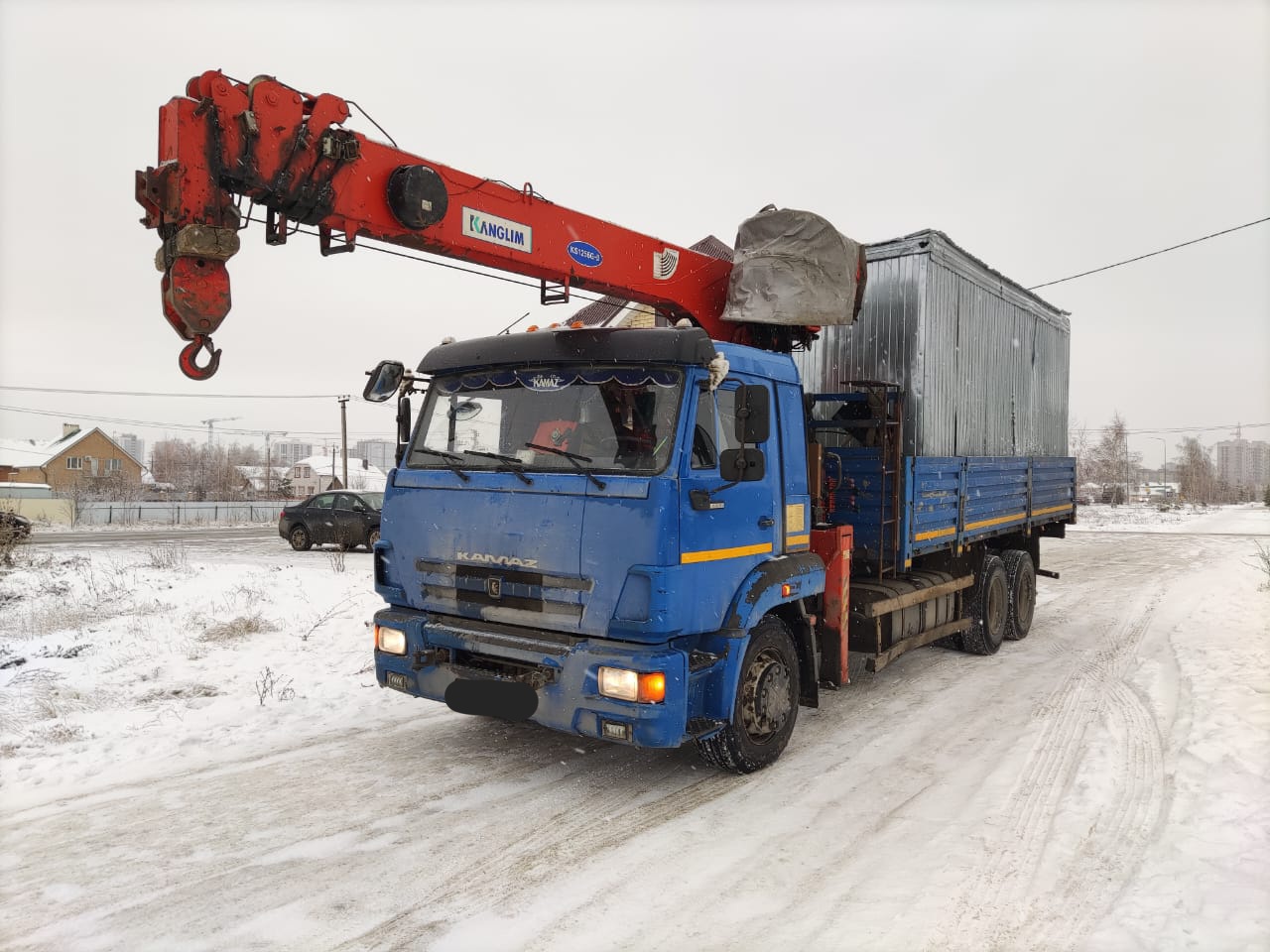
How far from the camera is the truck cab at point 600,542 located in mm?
4230

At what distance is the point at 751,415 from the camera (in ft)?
Result: 15.0

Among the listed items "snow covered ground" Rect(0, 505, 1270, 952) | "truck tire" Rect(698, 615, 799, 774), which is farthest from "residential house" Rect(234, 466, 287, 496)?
"truck tire" Rect(698, 615, 799, 774)

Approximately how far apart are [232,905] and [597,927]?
153 centimetres

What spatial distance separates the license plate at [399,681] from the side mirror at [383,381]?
69.8 inches

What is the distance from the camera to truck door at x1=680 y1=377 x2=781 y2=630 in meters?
4.36

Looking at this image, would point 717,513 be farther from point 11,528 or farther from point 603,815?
point 11,528

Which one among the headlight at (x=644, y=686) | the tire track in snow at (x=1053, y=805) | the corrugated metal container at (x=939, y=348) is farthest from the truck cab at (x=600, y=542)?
the corrugated metal container at (x=939, y=348)

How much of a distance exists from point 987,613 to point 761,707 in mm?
4681

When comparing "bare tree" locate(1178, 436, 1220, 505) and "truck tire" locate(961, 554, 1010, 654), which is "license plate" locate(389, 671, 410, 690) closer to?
"truck tire" locate(961, 554, 1010, 654)

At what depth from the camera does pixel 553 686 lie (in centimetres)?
435

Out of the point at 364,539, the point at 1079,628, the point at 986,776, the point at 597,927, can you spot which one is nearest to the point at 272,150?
the point at 597,927

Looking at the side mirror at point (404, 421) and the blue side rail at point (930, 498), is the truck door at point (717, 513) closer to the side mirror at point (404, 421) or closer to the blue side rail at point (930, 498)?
the blue side rail at point (930, 498)

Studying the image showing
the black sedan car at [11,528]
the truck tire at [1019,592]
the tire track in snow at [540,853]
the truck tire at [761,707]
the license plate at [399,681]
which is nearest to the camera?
the tire track in snow at [540,853]

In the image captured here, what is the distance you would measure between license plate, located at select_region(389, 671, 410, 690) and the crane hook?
221cm
